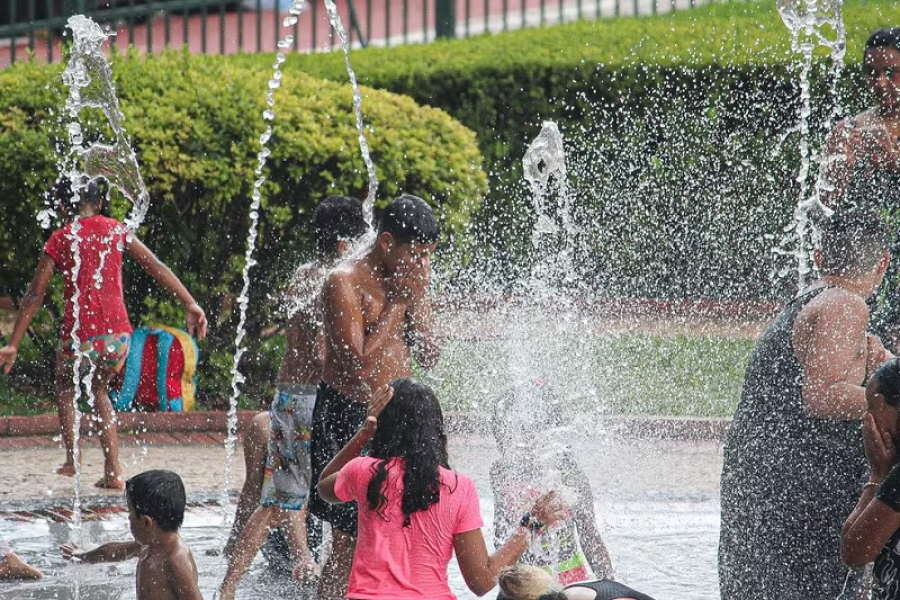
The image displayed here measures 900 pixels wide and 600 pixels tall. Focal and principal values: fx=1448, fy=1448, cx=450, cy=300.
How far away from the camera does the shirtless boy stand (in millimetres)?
4887

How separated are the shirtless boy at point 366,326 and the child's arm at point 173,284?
1459 millimetres

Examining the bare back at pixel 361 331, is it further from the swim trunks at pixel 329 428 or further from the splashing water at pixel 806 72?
the splashing water at pixel 806 72

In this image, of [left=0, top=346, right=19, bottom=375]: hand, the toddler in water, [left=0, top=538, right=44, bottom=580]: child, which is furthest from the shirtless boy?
[left=0, top=346, right=19, bottom=375]: hand

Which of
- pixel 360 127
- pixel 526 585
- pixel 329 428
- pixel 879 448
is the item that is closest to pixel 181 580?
pixel 329 428

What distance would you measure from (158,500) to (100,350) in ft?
9.79

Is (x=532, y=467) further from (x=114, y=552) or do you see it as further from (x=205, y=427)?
(x=205, y=427)

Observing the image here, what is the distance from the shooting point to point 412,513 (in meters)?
3.93

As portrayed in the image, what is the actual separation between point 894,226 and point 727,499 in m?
2.06

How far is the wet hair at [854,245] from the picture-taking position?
4199 millimetres

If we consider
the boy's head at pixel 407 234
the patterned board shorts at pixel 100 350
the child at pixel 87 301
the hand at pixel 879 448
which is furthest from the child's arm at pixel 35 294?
the hand at pixel 879 448

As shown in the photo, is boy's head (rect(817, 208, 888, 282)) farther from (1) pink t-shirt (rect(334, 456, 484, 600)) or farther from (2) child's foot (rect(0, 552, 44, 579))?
(2) child's foot (rect(0, 552, 44, 579))

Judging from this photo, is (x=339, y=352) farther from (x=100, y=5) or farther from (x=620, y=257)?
(x=100, y=5)

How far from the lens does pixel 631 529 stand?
646cm

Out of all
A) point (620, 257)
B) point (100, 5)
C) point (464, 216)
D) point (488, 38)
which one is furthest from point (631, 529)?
point (100, 5)
